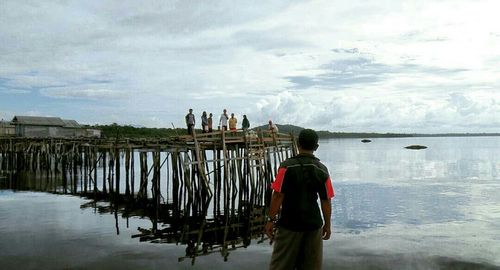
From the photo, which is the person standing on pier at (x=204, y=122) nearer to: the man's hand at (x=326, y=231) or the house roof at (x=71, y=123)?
the man's hand at (x=326, y=231)

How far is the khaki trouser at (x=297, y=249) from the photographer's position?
21.7 ft

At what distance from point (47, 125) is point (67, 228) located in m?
49.9

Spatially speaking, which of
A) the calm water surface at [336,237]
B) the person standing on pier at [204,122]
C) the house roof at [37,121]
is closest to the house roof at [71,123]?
the house roof at [37,121]

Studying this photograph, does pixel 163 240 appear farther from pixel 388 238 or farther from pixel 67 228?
pixel 388 238

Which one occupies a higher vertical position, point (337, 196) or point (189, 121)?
point (189, 121)

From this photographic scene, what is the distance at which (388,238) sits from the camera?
17.9 m

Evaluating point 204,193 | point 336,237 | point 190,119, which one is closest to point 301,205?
point 336,237

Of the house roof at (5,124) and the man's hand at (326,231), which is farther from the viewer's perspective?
the house roof at (5,124)

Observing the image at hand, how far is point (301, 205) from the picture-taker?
6.52 metres

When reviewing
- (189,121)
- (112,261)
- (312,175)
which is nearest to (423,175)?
(189,121)

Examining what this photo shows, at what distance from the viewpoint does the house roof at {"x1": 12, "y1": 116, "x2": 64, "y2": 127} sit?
61.7 m

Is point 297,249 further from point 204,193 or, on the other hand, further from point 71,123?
point 71,123

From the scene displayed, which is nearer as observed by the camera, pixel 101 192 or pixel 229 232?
pixel 229 232

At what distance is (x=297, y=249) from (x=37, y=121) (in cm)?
6373
